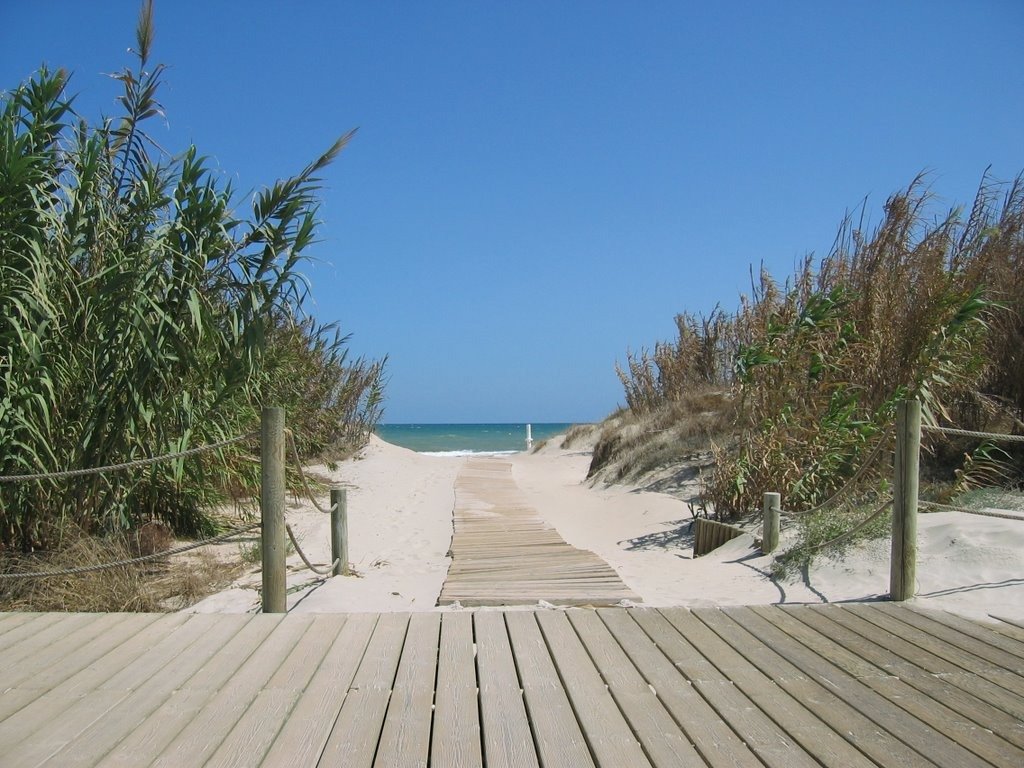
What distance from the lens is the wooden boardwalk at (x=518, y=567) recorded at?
4852 millimetres

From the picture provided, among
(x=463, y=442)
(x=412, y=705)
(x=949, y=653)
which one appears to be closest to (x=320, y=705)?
(x=412, y=705)

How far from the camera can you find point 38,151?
207 inches

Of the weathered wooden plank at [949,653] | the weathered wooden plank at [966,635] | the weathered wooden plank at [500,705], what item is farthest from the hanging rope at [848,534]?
the weathered wooden plank at [500,705]

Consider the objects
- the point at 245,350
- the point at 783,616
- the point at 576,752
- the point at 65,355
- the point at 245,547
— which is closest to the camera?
the point at 576,752

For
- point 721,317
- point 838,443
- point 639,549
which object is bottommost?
point 639,549

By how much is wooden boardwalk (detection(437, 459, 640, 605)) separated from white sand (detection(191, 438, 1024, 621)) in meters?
0.20

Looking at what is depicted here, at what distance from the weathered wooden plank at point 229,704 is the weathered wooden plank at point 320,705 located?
0.64ft

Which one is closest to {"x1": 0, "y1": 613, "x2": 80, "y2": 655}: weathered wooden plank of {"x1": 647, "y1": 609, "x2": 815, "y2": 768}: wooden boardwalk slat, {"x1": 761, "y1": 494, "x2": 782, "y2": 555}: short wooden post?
{"x1": 647, "y1": 609, "x2": 815, "y2": 768}: wooden boardwalk slat

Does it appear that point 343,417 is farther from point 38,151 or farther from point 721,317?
point 38,151

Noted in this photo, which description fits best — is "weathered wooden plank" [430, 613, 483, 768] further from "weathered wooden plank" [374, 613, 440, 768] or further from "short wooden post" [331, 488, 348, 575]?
"short wooden post" [331, 488, 348, 575]

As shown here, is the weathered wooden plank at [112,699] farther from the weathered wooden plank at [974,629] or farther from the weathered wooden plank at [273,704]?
the weathered wooden plank at [974,629]

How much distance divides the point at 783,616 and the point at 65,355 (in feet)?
15.5

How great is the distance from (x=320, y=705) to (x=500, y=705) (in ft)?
2.21

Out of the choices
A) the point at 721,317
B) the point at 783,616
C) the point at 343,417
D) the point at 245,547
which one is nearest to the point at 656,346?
the point at 721,317
